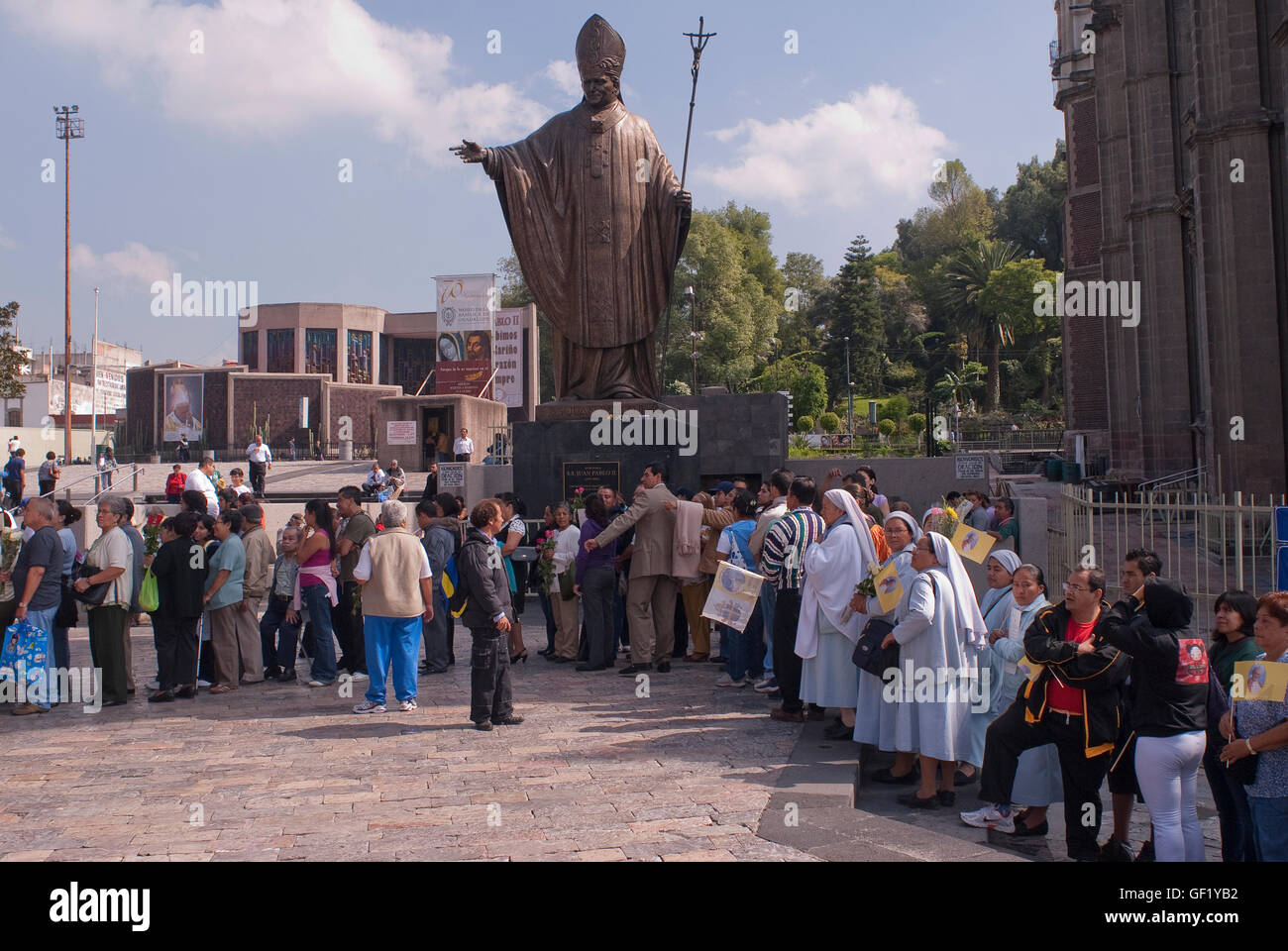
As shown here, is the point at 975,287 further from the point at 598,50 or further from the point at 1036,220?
the point at 598,50

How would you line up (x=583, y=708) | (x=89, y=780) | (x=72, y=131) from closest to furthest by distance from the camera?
(x=89, y=780)
(x=583, y=708)
(x=72, y=131)

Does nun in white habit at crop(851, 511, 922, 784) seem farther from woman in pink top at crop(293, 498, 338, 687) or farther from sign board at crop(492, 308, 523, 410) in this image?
sign board at crop(492, 308, 523, 410)

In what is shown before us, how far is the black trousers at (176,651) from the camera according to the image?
9086mm

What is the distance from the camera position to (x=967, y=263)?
2608 inches

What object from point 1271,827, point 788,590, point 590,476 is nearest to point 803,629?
point 788,590

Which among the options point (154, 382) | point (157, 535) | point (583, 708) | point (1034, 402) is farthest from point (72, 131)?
point (1034, 402)

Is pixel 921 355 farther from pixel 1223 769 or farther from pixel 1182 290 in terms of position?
pixel 1223 769

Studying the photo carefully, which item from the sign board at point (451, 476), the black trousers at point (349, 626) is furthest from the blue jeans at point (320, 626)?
the sign board at point (451, 476)

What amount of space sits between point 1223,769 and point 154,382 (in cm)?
4961

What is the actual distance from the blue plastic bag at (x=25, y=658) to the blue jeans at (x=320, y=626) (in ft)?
6.62

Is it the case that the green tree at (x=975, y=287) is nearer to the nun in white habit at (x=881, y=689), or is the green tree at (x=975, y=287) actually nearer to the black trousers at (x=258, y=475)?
the black trousers at (x=258, y=475)

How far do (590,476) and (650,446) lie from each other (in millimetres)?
807

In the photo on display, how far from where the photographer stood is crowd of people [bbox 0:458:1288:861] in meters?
4.89

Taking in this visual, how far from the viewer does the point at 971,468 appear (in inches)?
659
